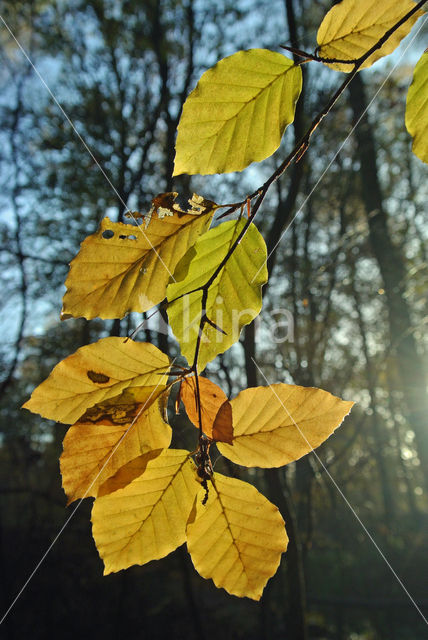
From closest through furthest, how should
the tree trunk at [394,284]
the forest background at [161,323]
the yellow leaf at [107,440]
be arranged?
the yellow leaf at [107,440] → the forest background at [161,323] → the tree trunk at [394,284]

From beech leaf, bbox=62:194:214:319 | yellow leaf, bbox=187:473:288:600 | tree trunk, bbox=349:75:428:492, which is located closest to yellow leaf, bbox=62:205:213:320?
beech leaf, bbox=62:194:214:319

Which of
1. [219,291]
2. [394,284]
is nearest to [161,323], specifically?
[219,291]

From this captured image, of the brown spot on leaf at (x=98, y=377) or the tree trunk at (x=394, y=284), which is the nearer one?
the brown spot on leaf at (x=98, y=377)

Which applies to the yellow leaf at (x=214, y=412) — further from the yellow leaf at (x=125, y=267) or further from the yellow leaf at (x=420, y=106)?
the yellow leaf at (x=420, y=106)

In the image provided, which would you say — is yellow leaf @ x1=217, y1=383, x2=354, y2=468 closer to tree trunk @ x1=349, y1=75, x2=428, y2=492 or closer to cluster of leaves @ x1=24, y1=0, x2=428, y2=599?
cluster of leaves @ x1=24, y1=0, x2=428, y2=599

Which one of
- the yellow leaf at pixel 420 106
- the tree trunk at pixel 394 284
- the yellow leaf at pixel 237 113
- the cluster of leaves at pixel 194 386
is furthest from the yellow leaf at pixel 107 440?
the tree trunk at pixel 394 284

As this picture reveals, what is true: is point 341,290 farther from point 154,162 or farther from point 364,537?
point 364,537
